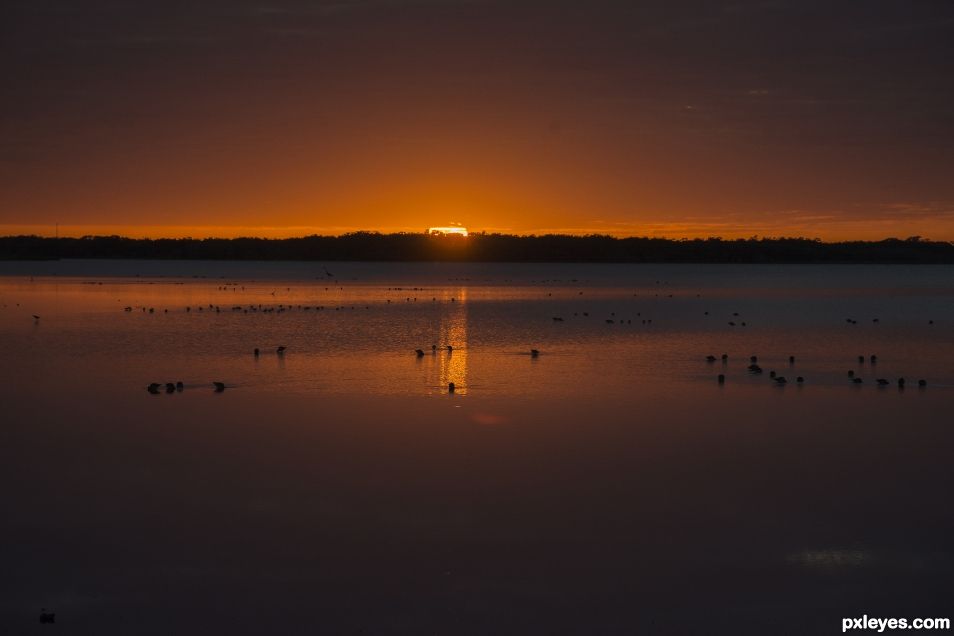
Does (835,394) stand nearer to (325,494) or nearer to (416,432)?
(416,432)

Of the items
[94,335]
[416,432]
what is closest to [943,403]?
[416,432]

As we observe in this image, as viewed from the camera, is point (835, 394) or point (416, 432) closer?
point (416, 432)

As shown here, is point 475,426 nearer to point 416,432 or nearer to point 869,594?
point 416,432

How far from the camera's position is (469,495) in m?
13.1

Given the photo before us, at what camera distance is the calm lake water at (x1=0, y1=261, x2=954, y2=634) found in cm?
940

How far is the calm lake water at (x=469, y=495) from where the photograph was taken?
9398mm

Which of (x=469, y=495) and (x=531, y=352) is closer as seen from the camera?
(x=469, y=495)

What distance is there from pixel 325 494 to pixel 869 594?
6944mm

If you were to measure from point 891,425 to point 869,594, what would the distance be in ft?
31.8

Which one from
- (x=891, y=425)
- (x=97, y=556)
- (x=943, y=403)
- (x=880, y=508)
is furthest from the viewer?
(x=943, y=403)

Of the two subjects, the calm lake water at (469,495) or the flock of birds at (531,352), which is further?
the flock of birds at (531,352)

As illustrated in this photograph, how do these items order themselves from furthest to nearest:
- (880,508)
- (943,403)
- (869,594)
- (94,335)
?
(94,335), (943,403), (880,508), (869,594)

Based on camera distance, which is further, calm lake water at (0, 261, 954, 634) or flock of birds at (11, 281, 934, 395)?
flock of birds at (11, 281, 934, 395)

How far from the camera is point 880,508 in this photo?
12.6m
